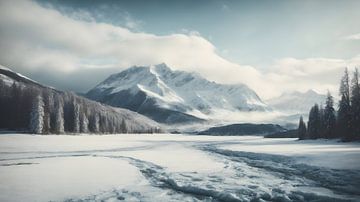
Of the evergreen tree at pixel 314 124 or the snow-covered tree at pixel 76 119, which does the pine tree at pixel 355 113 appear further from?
the snow-covered tree at pixel 76 119

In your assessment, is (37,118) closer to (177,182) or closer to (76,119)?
(76,119)

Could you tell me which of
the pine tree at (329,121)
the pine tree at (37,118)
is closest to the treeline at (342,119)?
the pine tree at (329,121)

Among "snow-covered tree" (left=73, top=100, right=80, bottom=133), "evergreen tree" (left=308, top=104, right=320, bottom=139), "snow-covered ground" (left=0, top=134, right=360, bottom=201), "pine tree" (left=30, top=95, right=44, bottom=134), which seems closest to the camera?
"snow-covered ground" (left=0, top=134, right=360, bottom=201)

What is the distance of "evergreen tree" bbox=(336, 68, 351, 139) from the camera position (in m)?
72.9

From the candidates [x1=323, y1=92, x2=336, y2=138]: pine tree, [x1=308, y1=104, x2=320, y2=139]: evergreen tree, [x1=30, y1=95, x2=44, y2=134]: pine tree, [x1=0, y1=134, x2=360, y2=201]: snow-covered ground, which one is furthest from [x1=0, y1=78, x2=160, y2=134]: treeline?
[x1=323, y1=92, x2=336, y2=138]: pine tree

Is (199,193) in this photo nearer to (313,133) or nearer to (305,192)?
(305,192)

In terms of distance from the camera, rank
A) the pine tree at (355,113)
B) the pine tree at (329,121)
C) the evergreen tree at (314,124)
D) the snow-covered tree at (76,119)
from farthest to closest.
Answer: the snow-covered tree at (76,119) < the evergreen tree at (314,124) < the pine tree at (329,121) < the pine tree at (355,113)

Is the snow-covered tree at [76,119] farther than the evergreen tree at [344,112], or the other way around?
the snow-covered tree at [76,119]

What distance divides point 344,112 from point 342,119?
231 cm

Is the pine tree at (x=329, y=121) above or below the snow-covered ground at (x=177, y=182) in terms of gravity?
above

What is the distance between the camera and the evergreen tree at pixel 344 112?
72.9 metres

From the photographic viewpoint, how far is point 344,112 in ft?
254

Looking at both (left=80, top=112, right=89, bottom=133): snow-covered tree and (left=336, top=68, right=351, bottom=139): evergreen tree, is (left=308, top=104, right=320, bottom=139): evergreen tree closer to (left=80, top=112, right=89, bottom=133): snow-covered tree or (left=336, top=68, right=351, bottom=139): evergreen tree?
(left=336, top=68, right=351, bottom=139): evergreen tree

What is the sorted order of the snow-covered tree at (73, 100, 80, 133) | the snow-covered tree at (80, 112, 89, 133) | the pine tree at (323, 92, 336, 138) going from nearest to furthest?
1. the pine tree at (323, 92, 336, 138)
2. the snow-covered tree at (73, 100, 80, 133)
3. the snow-covered tree at (80, 112, 89, 133)
